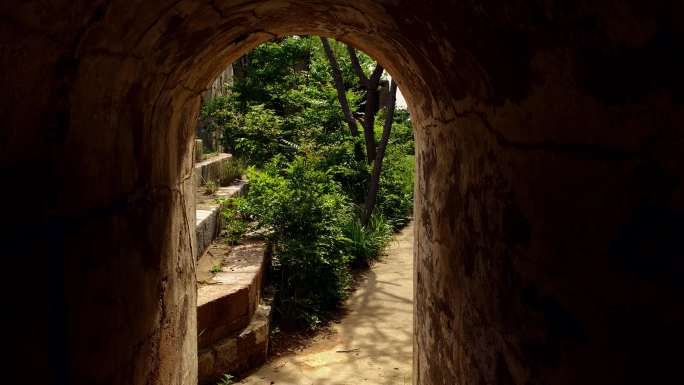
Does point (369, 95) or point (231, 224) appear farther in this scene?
point (369, 95)

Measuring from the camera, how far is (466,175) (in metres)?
1.54

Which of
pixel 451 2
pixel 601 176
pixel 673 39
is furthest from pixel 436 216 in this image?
pixel 673 39

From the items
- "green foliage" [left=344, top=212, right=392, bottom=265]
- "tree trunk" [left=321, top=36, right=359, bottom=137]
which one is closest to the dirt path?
"green foliage" [left=344, top=212, right=392, bottom=265]

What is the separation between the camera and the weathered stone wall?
0.71m

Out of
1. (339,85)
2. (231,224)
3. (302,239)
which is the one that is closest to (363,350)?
(302,239)

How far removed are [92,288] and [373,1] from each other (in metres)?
1.08

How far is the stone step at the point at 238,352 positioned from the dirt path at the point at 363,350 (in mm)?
108

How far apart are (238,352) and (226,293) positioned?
0.48 m

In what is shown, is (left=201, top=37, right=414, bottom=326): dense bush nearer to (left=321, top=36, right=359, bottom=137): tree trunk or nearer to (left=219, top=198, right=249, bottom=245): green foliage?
(left=219, top=198, right=249, bottom=245): green foliage

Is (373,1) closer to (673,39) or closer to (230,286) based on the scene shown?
(673,39)

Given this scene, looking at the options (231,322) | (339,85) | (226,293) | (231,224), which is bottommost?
(231,322)

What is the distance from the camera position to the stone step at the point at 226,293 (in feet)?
11.1

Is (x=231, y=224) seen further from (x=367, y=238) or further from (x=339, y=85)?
(x=339, y=85)

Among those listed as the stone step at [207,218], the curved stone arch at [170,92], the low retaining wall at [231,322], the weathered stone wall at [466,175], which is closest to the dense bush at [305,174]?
the stone step at [207,218]
